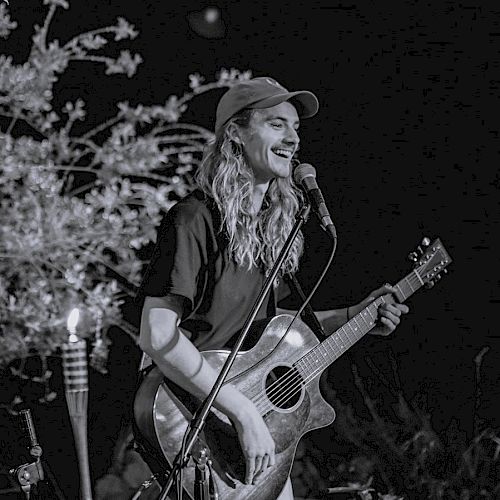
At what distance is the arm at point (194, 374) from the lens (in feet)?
7.53

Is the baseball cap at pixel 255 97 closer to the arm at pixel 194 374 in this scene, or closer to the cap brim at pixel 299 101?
the cap brim at pixel 299 101

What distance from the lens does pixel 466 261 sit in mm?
3898

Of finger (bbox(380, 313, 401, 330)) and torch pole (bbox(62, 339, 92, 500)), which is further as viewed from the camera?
finger (bbox(380, 313, 401, 330))

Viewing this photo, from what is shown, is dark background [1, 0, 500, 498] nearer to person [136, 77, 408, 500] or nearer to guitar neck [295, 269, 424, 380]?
guitar neck [295, 269, 424, 380]

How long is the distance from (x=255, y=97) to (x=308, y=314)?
0.85m

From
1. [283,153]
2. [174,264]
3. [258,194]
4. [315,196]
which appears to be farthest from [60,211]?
[315,196]

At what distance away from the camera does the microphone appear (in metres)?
2.28

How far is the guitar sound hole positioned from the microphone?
23.9 inches

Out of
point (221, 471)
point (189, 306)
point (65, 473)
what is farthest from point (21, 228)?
point (221, 471)

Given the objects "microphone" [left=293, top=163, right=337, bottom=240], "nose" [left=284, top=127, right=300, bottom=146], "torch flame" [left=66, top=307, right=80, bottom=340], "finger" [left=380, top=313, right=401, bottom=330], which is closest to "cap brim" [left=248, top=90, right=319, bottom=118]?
"nose" [left=284, top=127, right=300, bottom=146]

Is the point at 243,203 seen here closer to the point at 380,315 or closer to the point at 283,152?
the point at 283,152

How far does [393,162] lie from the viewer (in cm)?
401

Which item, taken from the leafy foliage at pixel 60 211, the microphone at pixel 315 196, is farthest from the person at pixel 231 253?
the leafy foliage at pixel 60 211

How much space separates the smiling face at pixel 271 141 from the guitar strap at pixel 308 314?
42cm
